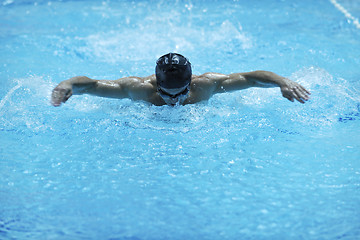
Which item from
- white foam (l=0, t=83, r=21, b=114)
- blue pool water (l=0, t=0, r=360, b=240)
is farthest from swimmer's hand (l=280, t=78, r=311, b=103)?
white foam (l=0, t=83, r=21, b=114)

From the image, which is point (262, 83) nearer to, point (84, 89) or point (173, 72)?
point (173, 72)

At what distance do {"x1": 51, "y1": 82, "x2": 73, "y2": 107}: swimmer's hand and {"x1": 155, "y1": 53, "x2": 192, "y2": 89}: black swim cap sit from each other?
737 mm

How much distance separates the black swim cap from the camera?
3.18 metres

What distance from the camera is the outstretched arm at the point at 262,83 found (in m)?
2.92

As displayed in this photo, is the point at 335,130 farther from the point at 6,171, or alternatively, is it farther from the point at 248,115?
the point at 6,171

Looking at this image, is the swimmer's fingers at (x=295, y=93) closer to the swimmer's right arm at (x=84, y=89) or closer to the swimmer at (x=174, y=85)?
the swimmer at (x=174, y=85)

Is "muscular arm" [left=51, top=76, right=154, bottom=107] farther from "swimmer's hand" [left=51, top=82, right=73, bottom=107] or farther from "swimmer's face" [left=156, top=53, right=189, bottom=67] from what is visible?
"swimmer's face" [left=156, top=53, right=189, bottom=67]

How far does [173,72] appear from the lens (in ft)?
10.4

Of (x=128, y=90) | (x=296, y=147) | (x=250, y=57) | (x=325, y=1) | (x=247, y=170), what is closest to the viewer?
(x=247, y=170)

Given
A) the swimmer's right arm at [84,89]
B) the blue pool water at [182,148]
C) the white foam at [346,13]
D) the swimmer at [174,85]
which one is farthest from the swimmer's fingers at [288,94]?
the white foam at [346,13]

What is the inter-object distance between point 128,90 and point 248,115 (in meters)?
1.19

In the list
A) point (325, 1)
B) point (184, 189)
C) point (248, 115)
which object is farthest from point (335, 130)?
point (325, 1)

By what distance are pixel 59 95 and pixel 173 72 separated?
909 mm

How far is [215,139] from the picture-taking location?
3.44 metres
